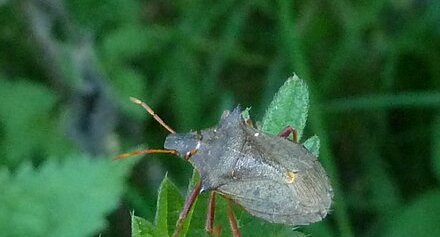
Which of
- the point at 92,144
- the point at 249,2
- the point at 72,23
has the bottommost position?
the point at 92,144

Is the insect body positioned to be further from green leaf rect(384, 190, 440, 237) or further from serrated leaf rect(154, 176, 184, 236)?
green leaf rect(384, 190, 440, 237)

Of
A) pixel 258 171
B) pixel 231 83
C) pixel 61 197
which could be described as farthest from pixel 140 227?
pixel 231 83

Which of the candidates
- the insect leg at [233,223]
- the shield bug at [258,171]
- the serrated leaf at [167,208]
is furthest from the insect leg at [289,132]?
the serrated leaf at [167,208]

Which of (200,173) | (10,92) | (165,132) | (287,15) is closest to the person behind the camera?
(200,173)

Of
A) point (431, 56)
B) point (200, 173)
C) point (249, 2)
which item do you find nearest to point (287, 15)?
point (249, 2)

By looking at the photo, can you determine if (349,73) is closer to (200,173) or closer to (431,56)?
(431,56)

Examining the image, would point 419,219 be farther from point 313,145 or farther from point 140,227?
point 140,227

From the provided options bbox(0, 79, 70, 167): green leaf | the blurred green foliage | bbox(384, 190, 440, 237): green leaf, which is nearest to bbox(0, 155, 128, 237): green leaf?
the blurred green foliage
